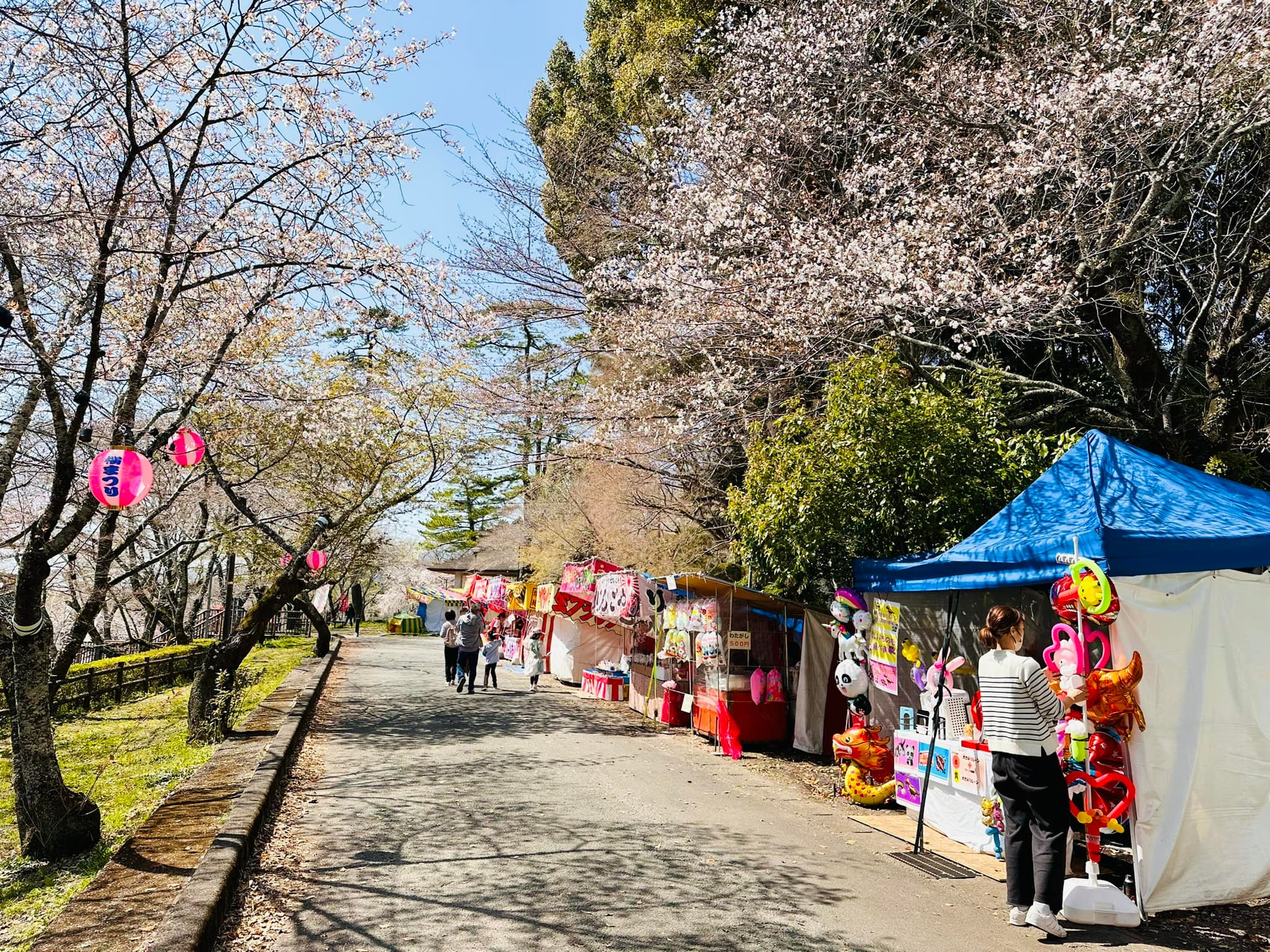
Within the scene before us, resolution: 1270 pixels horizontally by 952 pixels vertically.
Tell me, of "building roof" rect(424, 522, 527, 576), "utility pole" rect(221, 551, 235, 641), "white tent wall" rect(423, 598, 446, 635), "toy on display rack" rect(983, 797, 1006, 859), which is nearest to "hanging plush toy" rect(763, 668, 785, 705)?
"toy on display rack" rect(983, 797, 1006, 859)

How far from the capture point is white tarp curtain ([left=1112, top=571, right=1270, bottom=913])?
17.6 ft

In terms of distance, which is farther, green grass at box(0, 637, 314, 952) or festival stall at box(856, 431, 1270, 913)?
green grass at box(0, 637, 314, 952)

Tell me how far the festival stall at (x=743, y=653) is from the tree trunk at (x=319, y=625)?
16717mm

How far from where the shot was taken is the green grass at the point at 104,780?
5.57m

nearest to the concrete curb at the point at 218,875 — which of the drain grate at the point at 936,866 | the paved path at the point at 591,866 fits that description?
the paved path at the point at 591,866

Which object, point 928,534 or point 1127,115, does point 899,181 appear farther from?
point 928,534

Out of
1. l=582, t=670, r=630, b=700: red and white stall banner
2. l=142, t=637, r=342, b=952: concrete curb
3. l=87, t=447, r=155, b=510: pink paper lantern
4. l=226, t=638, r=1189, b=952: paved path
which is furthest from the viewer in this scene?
l=582, t=670, r=630, b=700: red and white stall banner

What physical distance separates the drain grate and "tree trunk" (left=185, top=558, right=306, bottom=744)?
898 cm

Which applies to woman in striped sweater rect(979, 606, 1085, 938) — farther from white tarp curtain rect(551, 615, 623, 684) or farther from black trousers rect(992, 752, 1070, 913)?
white tarp curtain rect(551, 615, 623, 684)

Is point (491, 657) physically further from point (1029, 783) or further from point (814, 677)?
point (1029, 783)

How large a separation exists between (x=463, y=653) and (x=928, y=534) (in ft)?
39.4

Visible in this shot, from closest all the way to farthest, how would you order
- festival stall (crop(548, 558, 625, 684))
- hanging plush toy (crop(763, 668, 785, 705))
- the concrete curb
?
1. the concrete curb
2. hanging plush toy (crop(763, 668, 785, 705))
3. festival stall (crop(548, 558, 625, 684))

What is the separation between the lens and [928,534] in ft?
28.9

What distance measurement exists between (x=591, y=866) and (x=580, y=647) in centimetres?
1509
